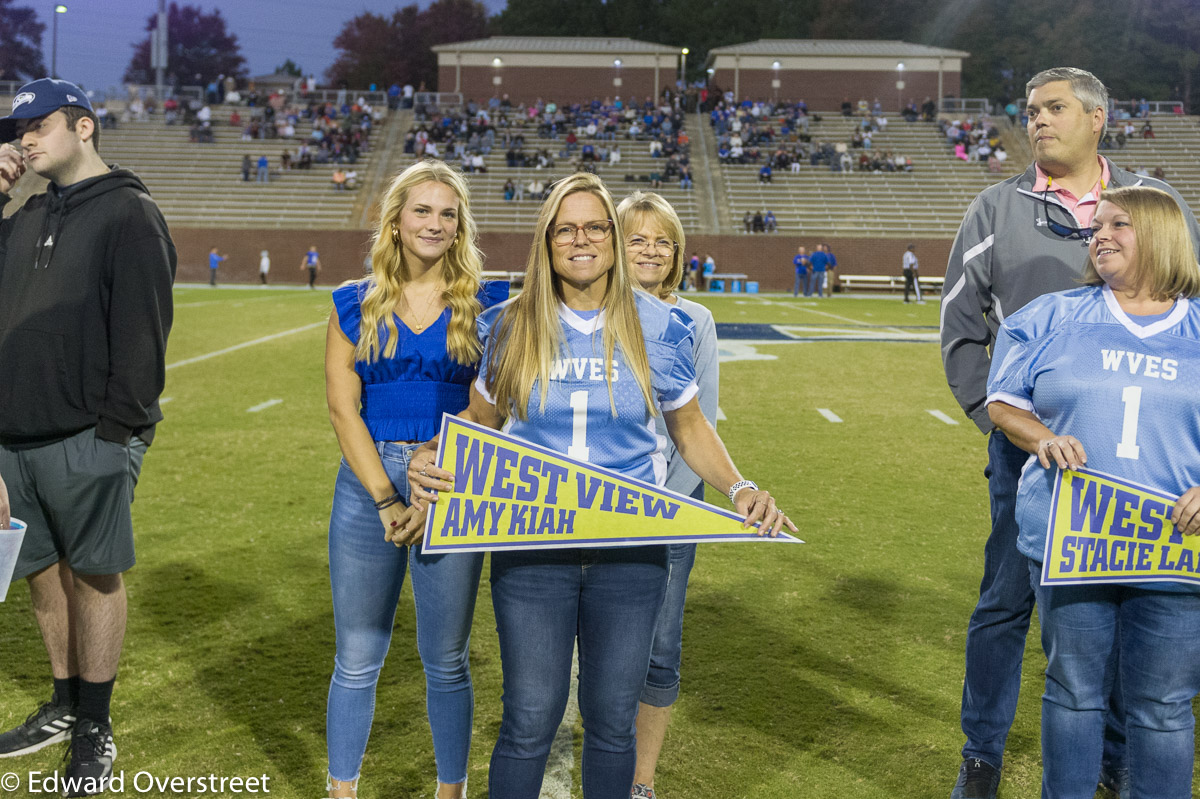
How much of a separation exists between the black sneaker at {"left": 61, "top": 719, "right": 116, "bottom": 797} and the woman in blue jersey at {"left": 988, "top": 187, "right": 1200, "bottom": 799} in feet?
9.72

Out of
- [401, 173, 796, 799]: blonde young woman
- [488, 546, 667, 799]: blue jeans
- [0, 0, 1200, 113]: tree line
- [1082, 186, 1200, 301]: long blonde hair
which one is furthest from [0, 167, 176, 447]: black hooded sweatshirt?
[0, 0, 1200, 113]: tree line

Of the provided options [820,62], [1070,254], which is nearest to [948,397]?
[1070,254]

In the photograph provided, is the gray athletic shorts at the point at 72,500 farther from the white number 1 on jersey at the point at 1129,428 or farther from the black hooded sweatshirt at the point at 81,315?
the white number 1 on jersey at the point at 1129,428

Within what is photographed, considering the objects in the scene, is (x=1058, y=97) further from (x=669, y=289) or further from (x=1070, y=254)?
(x=669, y=289)

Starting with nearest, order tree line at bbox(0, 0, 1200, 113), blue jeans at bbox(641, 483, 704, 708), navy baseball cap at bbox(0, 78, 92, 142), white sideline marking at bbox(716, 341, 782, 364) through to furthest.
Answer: blue jeans at bbox(641, 483, 704, 708), navy baseball cap at bbox(0, 78, 92, 142), white sideline marking at bbox(716, 341, 782, 364), tree line at bbox(0, 0, 1200, 113)

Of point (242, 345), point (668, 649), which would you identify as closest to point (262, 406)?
point (242, 345)

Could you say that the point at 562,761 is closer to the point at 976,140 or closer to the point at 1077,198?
the point at 1077,198

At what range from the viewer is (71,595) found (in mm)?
3842

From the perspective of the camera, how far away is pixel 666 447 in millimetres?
3238

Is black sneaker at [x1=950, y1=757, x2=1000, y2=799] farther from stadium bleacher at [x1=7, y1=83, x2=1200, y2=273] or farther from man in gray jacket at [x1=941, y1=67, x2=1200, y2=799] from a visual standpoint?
stadium bleacher at [x1=7, y1=83, x2=1200, y2=273]

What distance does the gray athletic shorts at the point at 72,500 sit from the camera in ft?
11.7

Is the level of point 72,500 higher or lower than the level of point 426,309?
lower

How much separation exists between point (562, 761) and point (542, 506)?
1.50m

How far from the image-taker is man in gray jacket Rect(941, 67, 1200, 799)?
11.5 feet
